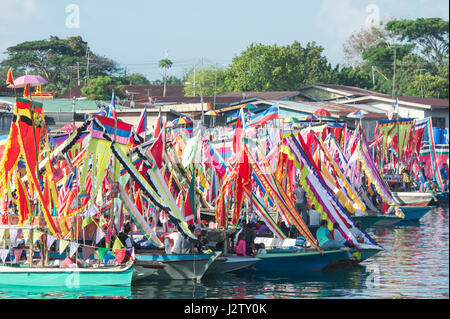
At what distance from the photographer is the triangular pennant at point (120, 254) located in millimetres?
22469

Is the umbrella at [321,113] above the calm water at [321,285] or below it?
above

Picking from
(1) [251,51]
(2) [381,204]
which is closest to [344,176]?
(2) [381,204]

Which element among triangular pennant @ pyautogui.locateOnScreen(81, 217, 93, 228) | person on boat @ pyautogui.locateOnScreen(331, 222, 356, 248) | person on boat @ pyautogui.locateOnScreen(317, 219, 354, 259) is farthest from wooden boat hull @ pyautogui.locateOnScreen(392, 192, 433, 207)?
triangular pennant @ pyautogui.locateOnScreen(81, 217, 93, 228)

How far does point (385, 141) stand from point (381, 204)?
1094 centimetres

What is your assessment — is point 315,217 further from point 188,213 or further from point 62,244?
point 62,244

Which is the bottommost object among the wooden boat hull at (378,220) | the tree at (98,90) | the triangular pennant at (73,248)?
the wooden boat hull at (378,220)

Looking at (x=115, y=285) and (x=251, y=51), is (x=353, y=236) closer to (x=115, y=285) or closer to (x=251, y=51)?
(x=115, y=285)

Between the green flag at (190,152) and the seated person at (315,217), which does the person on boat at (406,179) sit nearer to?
the seated person at (315,217)

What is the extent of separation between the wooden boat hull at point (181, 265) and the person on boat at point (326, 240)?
4.46m

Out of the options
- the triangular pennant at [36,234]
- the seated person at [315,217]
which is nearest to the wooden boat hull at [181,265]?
the triangular pennant at [36,234]

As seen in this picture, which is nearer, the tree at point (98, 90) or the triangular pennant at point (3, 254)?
the triangular pennant at point (3, 254)

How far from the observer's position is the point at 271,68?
72125mm

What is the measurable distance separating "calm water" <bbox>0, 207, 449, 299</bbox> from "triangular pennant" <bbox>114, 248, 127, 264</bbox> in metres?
0.80

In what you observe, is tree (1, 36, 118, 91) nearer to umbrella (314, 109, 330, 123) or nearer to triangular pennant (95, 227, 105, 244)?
umbrella (314, 109, 330, 123)
